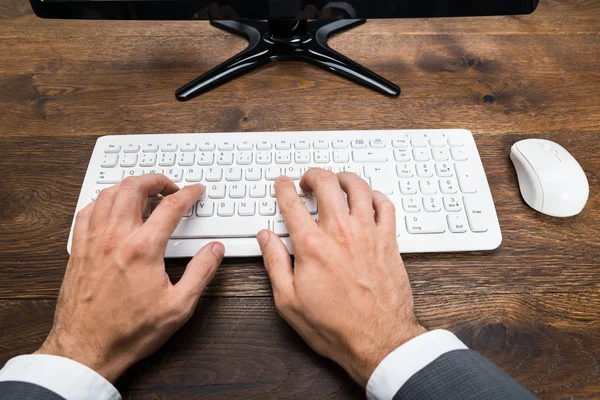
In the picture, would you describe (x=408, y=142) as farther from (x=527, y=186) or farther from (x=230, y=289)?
(x=230, y=289)

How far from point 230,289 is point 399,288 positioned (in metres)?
0.17

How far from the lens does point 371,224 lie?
438mm

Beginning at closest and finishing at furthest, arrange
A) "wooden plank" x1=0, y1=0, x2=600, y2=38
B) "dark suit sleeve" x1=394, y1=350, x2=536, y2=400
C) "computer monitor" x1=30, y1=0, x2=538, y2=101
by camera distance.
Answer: "dark suit sleeve" x1=394, y1=350, x2=536, y2=400 → "computer monitor" x1=30, y1=0, x2=538, y2=101 → "wooden plank" x1=0, y1=0, x2=600, y2=38

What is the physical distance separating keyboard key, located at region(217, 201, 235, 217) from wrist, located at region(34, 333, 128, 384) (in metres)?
0.17

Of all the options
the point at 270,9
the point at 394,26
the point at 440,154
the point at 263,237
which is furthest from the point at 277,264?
the point at 394,26

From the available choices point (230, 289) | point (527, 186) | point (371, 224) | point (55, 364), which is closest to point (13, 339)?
point (55, 364)

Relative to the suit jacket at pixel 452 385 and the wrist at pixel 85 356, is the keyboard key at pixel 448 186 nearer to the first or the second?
the suit jacket at pixel 452 385

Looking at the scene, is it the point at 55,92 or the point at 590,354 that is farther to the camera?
the point at 55,92

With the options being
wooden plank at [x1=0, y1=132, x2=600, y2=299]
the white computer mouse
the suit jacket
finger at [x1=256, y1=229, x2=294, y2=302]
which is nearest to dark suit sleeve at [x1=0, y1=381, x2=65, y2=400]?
the suit jacket

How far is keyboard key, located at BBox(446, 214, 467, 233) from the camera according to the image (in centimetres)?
45

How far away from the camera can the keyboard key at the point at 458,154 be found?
508 millimetres

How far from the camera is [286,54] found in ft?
2.19

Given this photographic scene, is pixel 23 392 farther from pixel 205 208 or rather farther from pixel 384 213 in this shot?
pixel 384 213

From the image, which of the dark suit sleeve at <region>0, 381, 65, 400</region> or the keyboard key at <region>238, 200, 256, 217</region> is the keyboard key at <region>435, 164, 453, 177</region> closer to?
the keyboard key at <region>238, 200, 256, 217</region>
